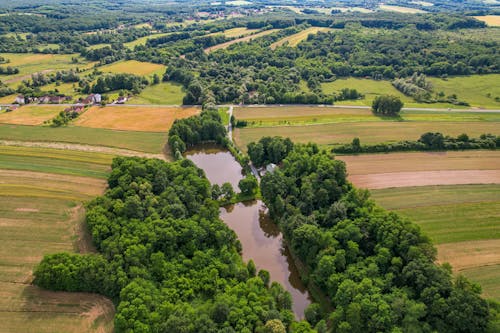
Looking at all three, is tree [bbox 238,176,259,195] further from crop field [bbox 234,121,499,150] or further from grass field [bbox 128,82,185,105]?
grass field [bbox 128,82,185,105]

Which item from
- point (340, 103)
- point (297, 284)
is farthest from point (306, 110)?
point (297, 284)

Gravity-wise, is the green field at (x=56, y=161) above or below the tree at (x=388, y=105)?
below

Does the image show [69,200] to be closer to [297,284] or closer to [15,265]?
[15,265]

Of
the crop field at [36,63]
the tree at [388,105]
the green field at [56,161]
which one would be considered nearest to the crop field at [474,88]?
the tree at [388,105]

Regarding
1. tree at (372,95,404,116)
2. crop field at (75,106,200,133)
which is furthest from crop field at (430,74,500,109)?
crop field at (75,106,200,133)

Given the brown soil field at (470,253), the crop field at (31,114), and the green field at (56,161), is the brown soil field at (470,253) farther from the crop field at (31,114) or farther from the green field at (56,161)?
the crop field at (31,114)

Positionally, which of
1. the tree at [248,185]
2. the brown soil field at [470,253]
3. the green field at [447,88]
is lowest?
the brown soil field at [470,253]
